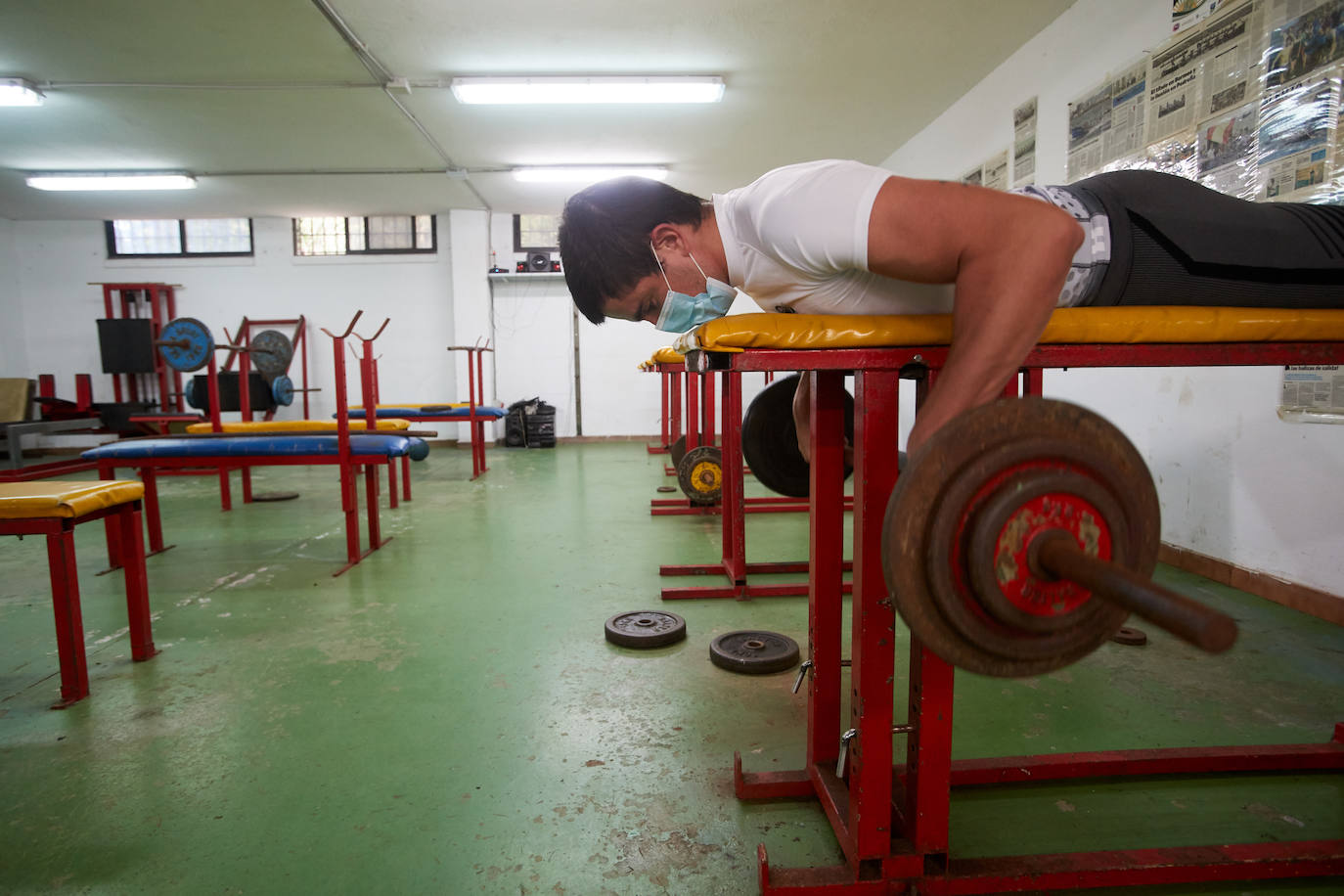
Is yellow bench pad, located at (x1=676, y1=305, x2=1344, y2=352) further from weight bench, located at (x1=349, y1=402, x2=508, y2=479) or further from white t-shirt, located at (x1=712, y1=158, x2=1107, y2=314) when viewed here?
weight bench, located at (x1=349, y1=402, x2=508, y2=479)

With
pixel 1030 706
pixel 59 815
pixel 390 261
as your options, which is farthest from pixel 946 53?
pixel 390 261

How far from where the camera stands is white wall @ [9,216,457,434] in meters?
7.91

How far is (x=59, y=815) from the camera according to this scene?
139 cm

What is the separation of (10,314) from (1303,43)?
445 inches

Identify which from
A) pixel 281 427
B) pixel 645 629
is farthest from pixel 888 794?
pixel 281 427

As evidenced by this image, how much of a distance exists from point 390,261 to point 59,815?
298 inches

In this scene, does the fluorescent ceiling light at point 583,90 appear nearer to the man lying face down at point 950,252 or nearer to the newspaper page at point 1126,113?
the newspaper page at point 1126,113

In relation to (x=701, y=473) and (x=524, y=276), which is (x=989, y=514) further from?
(x=524, y=276)

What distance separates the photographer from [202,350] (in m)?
4.64

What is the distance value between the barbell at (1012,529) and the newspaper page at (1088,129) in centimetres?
299

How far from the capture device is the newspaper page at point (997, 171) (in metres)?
4.12

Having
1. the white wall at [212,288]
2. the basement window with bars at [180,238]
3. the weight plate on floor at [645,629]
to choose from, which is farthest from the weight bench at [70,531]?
the basement window with bars at [180,238]

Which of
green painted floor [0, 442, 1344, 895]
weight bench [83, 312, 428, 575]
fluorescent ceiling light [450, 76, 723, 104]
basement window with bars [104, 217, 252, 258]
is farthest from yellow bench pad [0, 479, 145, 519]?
basement window with bars [104, 217, 252, 258]

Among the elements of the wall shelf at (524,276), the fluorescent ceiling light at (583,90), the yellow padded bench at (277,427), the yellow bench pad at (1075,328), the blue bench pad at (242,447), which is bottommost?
the blue bench pad at (242,447)
